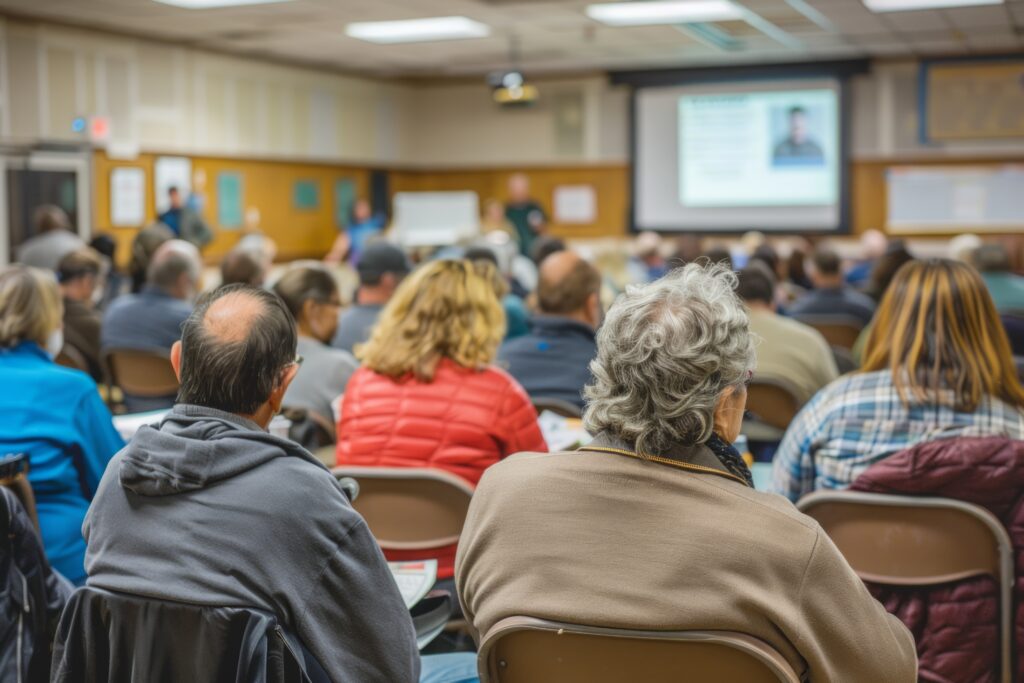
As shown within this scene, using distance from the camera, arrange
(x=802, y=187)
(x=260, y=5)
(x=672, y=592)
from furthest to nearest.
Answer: (x=802, y=187) < (x=260, y=5) < (x=672, y=592)

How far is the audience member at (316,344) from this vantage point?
3.52 meters

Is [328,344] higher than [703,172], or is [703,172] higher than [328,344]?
[703,172]

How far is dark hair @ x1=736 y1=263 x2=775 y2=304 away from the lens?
4500 millimetres

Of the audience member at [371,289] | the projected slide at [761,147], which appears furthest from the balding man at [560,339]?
the projected slide at [761,147]

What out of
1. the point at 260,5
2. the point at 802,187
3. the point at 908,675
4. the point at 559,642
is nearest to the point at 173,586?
the point at 559,642

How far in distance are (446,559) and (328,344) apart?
1.40m

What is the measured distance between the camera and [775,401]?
3934 mm

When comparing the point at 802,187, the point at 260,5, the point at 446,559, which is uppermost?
the point at 260,5

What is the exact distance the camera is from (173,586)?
1576mm

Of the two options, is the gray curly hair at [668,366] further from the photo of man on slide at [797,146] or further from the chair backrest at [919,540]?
the photo of man on slide at [797,146]

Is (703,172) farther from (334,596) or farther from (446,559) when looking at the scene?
(334,596)

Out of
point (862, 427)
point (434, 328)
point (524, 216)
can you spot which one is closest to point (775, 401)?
point (862, 427)

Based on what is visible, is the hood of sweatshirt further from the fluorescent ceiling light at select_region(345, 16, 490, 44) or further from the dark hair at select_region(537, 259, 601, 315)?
the fluorescent ceiling light at select_region(345, 16, 490, 44)

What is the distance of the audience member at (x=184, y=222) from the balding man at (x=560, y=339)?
7.08 meters
